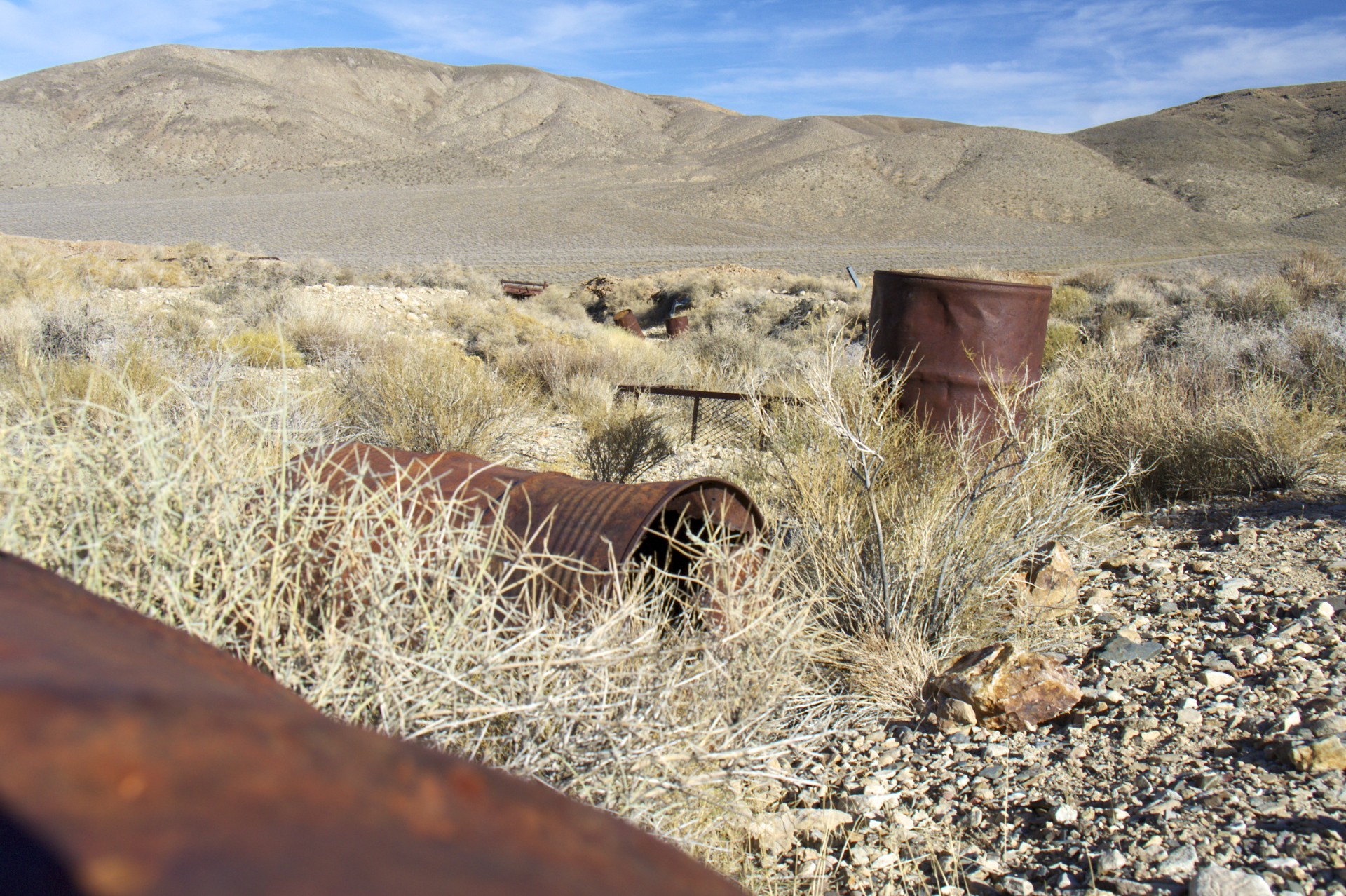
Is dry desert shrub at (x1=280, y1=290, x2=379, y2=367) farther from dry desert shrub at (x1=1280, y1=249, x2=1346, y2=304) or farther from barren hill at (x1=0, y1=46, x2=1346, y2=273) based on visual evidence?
barren hill at (x1=0, y1=46, x2=1346, y2=273)

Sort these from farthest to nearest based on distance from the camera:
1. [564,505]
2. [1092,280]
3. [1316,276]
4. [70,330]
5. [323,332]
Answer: [1092,280] < [1316,276] < [323,332] < [70,330] < [564,505]

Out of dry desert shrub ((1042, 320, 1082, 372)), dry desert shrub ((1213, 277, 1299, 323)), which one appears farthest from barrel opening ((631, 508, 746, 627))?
dry desert shrub ((1213, 277, 1299, 323))

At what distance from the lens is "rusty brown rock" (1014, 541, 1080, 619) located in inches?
187

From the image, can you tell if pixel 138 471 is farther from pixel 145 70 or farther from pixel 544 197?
pixel 145 70

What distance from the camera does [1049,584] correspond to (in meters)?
5.01

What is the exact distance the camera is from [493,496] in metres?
3.75

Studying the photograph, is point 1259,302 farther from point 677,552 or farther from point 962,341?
point 677,552

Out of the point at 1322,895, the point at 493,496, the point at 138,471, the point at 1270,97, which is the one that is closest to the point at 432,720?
the point at 138,471

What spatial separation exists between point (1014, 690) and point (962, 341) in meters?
2.54

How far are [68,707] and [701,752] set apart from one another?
1875 millimetres

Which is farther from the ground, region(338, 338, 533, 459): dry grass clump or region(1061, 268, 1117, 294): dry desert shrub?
region(1061, 268, 1117, 294): dry desert shrub

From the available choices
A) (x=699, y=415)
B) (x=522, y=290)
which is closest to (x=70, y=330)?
(x=699, y=415)

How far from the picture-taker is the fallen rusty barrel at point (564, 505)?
3398 mm

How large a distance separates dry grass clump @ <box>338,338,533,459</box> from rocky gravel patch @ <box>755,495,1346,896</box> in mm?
4580
